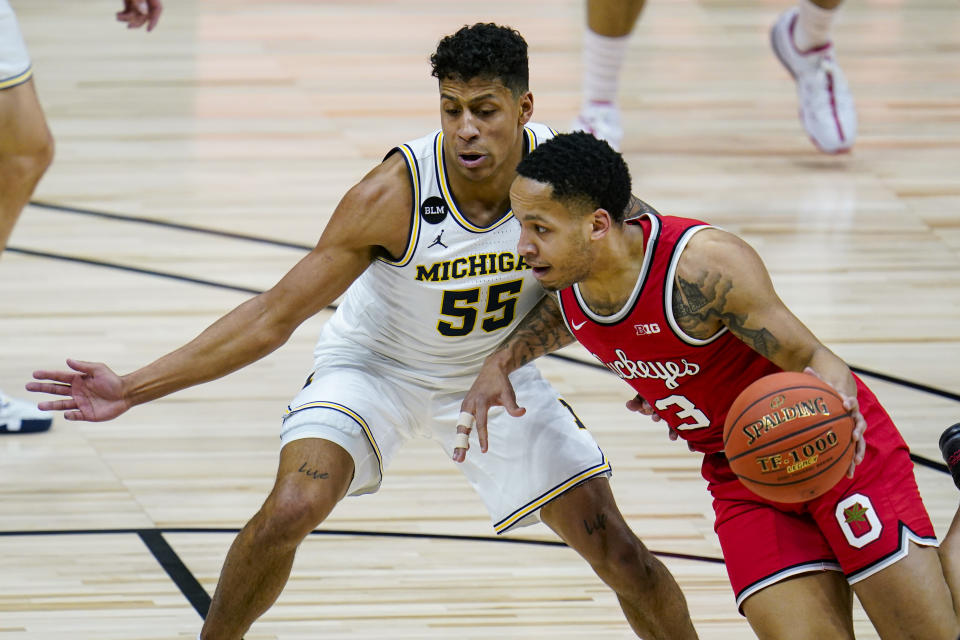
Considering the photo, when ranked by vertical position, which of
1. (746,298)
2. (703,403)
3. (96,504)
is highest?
(746,298)

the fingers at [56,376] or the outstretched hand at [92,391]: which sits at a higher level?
the fingers at [56,376]

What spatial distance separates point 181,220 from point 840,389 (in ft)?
16.1

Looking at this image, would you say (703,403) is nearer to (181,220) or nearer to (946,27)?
(181,220)

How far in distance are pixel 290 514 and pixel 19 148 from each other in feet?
7.09

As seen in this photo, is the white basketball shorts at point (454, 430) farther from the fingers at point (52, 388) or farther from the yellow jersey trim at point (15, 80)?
the yellow jersey trim at point (15, 80)

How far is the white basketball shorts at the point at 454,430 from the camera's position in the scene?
4156mm

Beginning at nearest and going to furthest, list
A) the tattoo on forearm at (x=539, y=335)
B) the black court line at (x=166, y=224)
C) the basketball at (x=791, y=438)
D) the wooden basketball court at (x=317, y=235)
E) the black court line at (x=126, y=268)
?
the basketball at (x=791, y=438) < the tattoo on forearm at (x=539, y=335) < the wooden basketball court at (x=317, y=235) < the black court line at (x=126, y=268) < the black court line at (x=166, y=224)

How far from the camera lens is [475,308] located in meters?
4.23

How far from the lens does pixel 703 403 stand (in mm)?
3836

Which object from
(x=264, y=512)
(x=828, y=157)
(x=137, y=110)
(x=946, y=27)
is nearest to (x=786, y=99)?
(x=828, y=157)

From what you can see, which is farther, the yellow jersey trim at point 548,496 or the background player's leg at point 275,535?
the yellow jersey trim at point 548,496

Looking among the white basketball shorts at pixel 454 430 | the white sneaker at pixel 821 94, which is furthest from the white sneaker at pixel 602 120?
the white basketball shorts at pixel 454 430

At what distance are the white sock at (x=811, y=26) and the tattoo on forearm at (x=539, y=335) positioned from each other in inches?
194

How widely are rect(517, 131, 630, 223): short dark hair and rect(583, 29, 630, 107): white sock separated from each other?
4424mm
